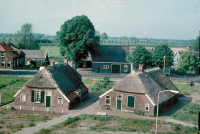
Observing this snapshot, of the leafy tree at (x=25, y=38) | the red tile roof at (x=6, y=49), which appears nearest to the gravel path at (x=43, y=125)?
the red tile roof at (x=6, y=49)

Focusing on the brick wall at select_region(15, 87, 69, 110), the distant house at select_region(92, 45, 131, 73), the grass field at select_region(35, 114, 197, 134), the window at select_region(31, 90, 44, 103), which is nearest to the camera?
the grass field at select_region(35, 114, 197, 134)

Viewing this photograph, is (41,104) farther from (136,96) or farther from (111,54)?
(111,54)

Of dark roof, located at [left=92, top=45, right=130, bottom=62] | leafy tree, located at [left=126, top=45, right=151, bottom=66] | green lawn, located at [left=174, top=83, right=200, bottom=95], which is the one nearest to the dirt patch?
green lawn, located at [left=174, top=83, right=200, bottom=95]

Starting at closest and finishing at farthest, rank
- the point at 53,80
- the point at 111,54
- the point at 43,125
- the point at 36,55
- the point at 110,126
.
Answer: the point at 43,125
the point at 110,126
the point at 53,80
the point at 111,54
the point at 36,55

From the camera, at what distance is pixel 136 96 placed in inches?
1161

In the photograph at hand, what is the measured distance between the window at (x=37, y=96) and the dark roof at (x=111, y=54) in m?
29.2

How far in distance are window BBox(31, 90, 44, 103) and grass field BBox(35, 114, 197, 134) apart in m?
7.02

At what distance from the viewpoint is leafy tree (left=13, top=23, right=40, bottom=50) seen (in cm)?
8294

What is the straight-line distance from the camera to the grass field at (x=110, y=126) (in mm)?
22219

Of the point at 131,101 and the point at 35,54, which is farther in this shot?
the point at 35,54

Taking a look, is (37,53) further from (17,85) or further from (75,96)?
(75,96)

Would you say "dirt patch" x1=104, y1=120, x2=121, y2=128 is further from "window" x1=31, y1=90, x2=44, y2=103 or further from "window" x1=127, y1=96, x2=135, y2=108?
"window" x1=31, y1=90, x2=44, y2=103

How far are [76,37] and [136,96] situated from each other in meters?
28.9

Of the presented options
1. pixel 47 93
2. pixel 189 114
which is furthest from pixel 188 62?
pixel 47 93
